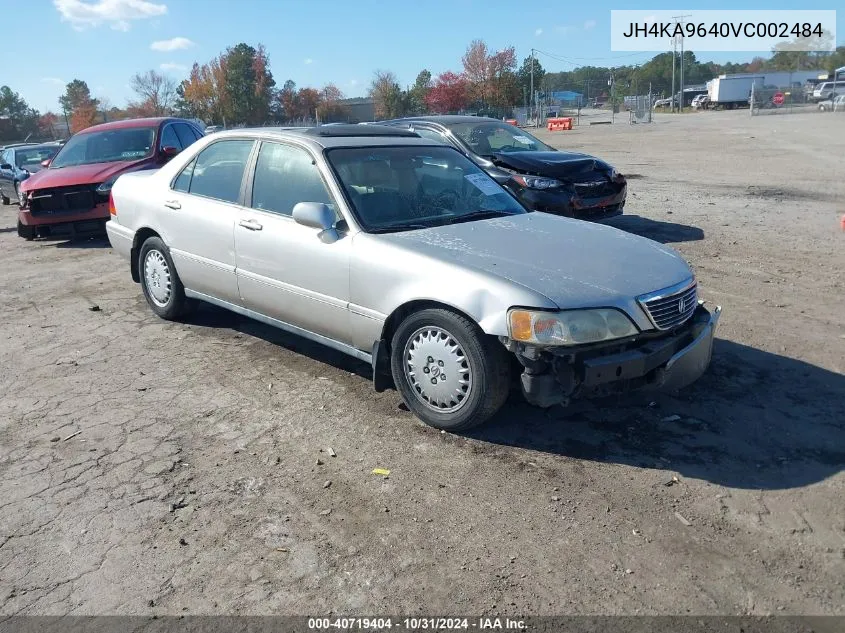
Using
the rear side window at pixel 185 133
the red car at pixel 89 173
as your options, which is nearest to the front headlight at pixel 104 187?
the red car at pixel 89 173

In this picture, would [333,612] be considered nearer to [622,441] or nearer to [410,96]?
[622,441]

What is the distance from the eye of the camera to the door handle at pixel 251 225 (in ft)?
16.0

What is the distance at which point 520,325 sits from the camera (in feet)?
11.7

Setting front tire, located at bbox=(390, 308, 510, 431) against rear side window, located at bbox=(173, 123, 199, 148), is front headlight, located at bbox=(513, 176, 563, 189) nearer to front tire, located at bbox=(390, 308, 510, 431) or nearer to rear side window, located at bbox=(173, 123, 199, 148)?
front tire, located at bbox=(390, 308, 510, 431)

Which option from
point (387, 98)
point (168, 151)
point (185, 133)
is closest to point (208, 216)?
point (168, 151)

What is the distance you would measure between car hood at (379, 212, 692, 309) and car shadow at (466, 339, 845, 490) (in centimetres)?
84

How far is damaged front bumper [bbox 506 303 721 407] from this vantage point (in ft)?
11.7

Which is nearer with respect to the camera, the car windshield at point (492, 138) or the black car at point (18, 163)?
the car windshield at point (492, 138)

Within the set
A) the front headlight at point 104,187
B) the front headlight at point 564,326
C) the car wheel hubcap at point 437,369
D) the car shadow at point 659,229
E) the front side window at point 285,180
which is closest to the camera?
the front headlight at point 564,326

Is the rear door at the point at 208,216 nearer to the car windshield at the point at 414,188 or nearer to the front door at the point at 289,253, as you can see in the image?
the front door at the point at 289,253

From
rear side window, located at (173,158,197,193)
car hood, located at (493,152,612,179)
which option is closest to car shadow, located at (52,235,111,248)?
rear side window, located at (173,158,197,193)

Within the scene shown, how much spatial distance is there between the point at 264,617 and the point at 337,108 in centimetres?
7268

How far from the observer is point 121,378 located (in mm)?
5070

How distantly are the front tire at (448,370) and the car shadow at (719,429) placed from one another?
227 millimetres
